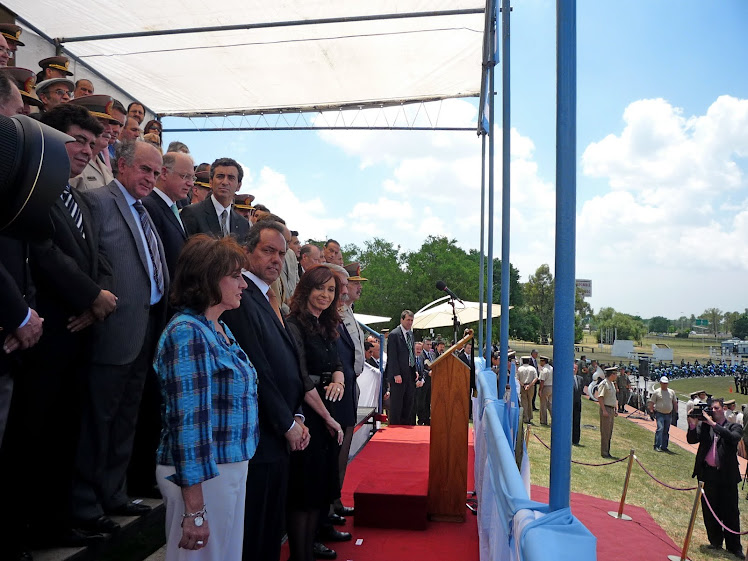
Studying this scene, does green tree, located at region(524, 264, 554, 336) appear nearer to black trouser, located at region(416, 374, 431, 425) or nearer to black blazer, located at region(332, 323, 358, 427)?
black trouser, located at region(416, 374, 431, 425)

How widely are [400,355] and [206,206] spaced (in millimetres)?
5923

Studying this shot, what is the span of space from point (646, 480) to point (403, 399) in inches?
339

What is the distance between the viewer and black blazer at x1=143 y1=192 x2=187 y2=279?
3.24 metres

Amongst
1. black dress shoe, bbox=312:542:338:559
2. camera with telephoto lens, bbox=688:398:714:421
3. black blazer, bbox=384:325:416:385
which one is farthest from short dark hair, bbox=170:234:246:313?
camera with telephoto lens, bbox=688:398:714:421

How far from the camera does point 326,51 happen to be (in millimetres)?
9633

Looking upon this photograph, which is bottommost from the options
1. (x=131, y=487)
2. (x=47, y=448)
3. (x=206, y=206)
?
(x=131, y=487)

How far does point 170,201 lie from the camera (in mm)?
3387

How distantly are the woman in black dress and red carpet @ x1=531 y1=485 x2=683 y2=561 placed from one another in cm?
547

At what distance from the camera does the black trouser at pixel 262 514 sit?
240 cm

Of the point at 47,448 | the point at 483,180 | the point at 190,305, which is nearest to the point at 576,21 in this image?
the point at 190,305

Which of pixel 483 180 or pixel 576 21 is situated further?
pixel 483 180

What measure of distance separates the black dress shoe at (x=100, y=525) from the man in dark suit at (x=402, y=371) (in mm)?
6947

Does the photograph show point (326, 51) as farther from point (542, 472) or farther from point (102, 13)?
point (542, 472)

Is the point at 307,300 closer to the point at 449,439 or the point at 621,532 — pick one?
the point at 449,439
